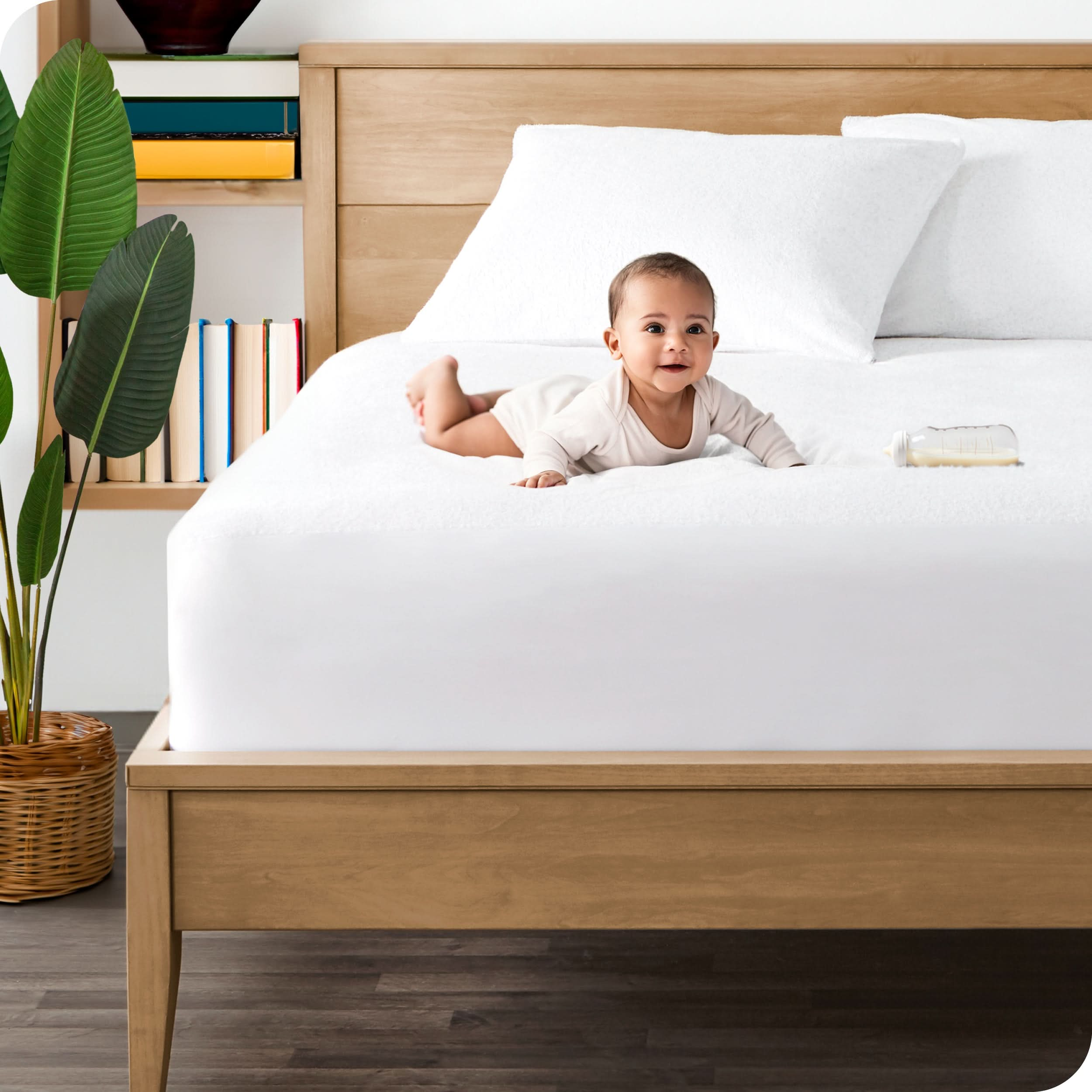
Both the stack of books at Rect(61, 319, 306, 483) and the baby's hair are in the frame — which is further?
the stack of books at Rect(61, 319, 306, 483)

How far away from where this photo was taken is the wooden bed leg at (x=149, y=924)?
119 centimetres

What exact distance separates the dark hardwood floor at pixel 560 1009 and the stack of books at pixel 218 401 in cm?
92

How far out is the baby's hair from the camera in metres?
1.45

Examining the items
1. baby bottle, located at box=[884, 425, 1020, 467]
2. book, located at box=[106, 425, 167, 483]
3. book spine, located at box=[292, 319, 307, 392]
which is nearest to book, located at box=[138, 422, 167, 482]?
book, located at box=[106, 425, 167, 483]

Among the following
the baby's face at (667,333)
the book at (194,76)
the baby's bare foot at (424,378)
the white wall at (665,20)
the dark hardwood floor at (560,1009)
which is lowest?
the dark hardwood floor at (560,1009)

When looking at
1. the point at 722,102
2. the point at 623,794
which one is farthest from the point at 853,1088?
the point at 722,102

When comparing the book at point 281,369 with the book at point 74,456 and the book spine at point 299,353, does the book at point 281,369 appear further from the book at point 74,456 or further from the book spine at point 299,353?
the book at point 74,456

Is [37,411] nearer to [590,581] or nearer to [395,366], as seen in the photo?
[395,366]

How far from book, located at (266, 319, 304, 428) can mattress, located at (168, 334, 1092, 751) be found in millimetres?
1324

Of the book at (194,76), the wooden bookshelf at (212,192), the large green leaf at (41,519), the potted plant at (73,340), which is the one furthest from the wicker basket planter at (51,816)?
the book at (194,76)

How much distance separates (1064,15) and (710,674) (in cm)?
199

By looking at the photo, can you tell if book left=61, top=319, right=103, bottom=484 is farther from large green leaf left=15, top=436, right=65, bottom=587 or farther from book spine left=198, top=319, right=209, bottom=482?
large green leaf left=15, top=436, right=65, bottom=587

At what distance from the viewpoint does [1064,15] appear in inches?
103

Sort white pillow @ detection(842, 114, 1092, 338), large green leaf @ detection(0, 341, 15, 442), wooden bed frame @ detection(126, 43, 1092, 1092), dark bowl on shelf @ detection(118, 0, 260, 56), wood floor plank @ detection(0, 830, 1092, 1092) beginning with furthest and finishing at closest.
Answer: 1. dark bowl on shelf @ detection(118, 0, 260, 56)
2. white pillow @ detection(842, 114, 1092, 338)
3. large green leaf @ detection(0, 341, 15, 442)
4. wood floor plank @ detection(0, 830, 1092, 1092)
5. wooden bed frame @ detection(126, 43, 1092, 1092)
